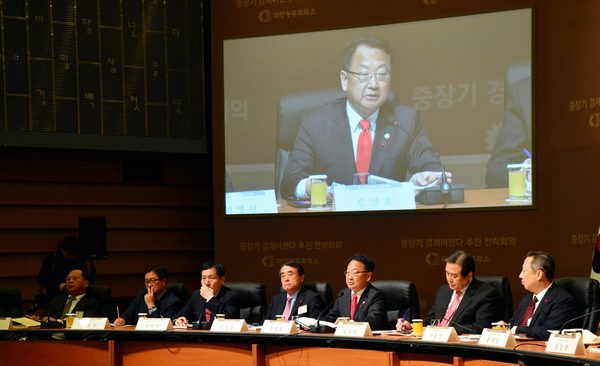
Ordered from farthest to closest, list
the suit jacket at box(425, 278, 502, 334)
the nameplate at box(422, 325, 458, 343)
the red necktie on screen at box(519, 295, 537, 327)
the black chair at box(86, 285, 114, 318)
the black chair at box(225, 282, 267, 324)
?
the black chair at box(86, 285, 114, 318) < the black chair at box(225, 282, 267, 324) < the suit jacket at box(425, 278, 502, 334) < the red necktie on screen at box(519, 295, 537, 327) < the nameplate at box(422, 325, 458, 343)

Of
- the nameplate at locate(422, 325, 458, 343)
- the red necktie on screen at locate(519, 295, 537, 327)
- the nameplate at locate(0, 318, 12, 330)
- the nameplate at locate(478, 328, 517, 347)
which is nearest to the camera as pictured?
the nameplate at locate(478, 328, 517, 347)

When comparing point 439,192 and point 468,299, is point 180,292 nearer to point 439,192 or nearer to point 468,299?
point 468,299

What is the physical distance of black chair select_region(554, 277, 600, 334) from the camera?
4.48 m

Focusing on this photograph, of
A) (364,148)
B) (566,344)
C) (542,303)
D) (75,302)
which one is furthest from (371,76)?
(566,344)

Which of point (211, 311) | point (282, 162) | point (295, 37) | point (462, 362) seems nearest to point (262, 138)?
point (282, 162)

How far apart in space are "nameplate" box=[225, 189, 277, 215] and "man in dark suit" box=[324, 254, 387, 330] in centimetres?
250

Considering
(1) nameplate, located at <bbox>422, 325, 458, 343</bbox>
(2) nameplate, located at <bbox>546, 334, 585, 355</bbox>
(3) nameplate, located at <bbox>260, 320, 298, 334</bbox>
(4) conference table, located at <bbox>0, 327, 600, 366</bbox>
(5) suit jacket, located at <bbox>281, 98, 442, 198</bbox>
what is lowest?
(4) conference table, located at <bbox>0, 327, 600, 366</bbox>

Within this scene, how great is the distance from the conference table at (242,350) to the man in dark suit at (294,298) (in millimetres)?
815

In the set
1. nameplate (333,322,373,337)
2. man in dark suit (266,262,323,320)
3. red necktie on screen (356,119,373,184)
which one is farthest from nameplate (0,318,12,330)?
red necktie on screen (356,119,373,184)

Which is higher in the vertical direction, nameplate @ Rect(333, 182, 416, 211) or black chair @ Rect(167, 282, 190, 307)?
nameplate @ Rect(333, 182, 416, 211)

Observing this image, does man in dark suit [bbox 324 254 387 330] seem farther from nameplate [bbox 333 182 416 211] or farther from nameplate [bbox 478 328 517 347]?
nameplate [bbox 333 182 416 211]

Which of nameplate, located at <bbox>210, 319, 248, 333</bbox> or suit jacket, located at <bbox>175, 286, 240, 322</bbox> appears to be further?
suit jacket, located at <bbox>175, 286, 240, 322</bbox>

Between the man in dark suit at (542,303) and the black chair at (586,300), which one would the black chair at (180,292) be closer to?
the man in dark suit at (542,303)

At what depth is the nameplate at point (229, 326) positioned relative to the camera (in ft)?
16.6
